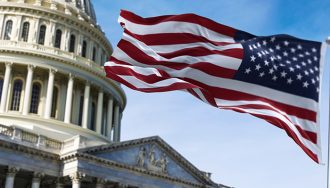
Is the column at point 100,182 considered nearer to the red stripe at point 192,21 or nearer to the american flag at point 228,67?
the american flag at point 228,67

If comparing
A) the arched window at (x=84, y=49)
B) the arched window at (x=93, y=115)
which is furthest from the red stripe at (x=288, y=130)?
the arched window at (x=84, y=49)

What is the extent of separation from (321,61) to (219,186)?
40.8m

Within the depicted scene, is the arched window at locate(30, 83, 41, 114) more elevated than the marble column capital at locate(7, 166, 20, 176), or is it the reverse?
the arched window at locate(30, 83, 41, 114)

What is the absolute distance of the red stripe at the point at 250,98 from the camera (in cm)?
1362

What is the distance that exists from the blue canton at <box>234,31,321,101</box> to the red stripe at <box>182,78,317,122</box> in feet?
1.24

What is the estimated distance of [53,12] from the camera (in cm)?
5962

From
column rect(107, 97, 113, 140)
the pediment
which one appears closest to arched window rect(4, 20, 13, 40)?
column rect(107, 97, 113, 140)

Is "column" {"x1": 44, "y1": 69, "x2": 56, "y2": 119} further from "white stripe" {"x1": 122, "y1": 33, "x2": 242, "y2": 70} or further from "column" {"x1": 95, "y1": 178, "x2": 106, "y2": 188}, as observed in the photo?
"white stripe" {"x1": 122, "y1": 33, "x2": 242, "y2": 70}

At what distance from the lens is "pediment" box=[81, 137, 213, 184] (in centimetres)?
4409

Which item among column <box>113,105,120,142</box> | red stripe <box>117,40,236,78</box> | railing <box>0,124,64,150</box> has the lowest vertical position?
red stripe <box>117,40,236,78</box>

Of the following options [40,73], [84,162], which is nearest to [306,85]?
[84,162]

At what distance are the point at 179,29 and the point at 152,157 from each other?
109 ft

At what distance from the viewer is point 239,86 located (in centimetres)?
1445

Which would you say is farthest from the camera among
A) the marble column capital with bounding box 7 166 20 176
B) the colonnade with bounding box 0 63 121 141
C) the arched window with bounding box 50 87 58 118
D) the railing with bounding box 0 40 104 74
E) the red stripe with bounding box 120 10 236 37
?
the railing with bounding box 0 40 104 74
